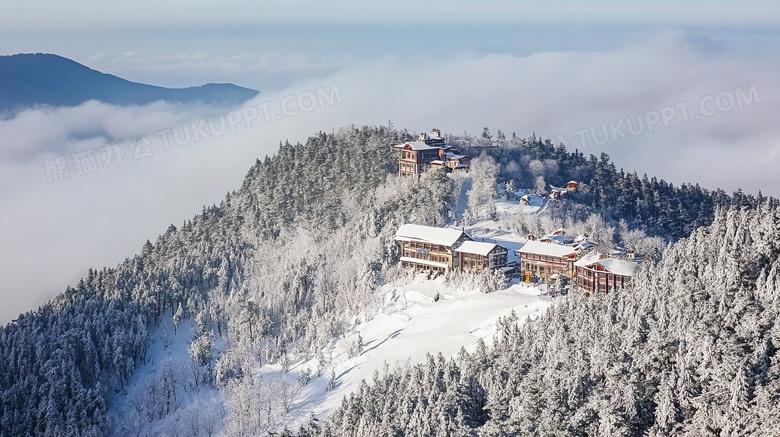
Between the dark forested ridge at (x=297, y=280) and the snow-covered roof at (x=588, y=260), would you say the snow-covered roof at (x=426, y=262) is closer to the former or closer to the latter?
the dark forested ridge at (x=297, y=280)

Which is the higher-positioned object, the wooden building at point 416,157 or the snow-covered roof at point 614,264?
the wooden building at point 416,157

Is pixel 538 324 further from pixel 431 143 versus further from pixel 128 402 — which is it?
pixel 431 143

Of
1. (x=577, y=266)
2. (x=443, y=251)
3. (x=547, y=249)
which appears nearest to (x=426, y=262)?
(x=443, y=251)

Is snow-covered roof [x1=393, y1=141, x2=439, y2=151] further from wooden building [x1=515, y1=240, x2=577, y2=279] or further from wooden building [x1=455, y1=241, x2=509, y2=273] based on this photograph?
wooden building [x1=515, y1=240, x2=577, y2=279]

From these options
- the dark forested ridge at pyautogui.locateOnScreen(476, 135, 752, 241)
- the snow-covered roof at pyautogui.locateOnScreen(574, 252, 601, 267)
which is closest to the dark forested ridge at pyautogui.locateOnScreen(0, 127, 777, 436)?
the dark forested ridge at pyautogui.locateOnScreen(476, 135, 752, 241)

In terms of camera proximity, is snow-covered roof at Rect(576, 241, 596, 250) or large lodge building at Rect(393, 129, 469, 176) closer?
Result: snow-covered roof at Rect(576, 241, 596, 250)

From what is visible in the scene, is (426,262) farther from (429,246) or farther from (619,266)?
(619,266)

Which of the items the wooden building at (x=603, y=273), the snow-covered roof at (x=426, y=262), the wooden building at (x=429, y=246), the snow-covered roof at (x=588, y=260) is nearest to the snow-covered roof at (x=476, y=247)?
the wooden building at (x=429, y=246)
